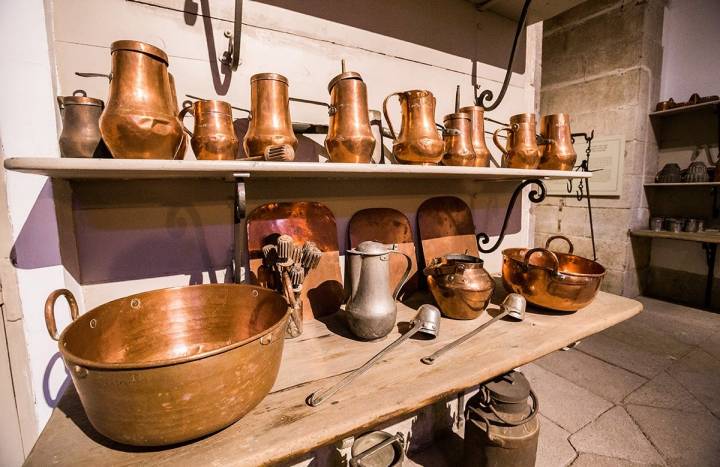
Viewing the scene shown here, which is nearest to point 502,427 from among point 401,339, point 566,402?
point 401,339

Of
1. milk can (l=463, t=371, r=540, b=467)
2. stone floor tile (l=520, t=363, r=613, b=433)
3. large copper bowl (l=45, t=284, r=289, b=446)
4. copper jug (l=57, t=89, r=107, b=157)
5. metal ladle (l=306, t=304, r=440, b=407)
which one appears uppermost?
copper jug (l=57, t=89, r=107, b=157)

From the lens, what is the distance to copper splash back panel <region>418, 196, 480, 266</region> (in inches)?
44.8

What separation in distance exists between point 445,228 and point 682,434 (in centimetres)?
147

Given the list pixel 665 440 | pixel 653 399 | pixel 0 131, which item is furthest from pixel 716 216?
pixel 0 131

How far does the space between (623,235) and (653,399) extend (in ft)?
6.46

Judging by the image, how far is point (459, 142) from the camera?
92 centimetres

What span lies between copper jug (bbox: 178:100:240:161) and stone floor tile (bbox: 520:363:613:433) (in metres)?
1.83

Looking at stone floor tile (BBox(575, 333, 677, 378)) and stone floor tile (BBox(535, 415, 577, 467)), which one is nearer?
stone floor tile (BBox(535, 415, 577, 467))

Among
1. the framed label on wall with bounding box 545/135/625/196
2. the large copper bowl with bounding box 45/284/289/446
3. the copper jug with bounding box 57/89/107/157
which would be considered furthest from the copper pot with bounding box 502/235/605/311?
the framed label on wall with bounding box 545/135/625/196

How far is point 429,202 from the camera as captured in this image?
117 cm

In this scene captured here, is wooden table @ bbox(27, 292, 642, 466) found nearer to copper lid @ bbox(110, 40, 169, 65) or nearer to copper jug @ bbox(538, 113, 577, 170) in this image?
copper jug @ bbox(538, 113, 577, 170)

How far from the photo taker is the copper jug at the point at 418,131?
0.82 metres

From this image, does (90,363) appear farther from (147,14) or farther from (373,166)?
(147,14)

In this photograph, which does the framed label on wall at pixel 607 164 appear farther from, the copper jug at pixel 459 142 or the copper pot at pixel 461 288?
the copper pot at pixel 461 288
